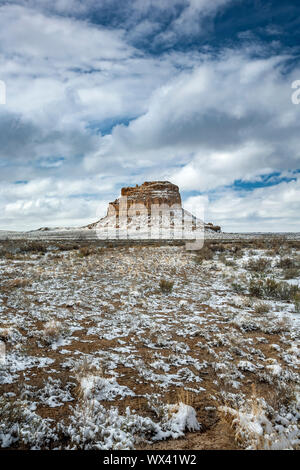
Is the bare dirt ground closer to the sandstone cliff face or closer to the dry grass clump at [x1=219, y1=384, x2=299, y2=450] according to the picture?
the dry grass clump at [x1=219, y1=384, x2=299, y2=450]

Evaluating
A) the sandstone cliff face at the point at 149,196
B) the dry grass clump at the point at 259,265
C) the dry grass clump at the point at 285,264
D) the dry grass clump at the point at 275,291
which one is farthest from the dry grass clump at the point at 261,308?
the sandstone cliff face at the point at 149,196

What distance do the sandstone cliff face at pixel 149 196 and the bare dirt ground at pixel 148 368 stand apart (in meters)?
94.6

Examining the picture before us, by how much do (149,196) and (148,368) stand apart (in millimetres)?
103850

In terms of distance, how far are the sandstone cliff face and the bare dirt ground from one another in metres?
94.6

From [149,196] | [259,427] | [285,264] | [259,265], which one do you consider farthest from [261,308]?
[149,196]

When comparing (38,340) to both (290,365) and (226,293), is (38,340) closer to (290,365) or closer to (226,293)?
(290,365)

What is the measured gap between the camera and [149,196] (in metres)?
107

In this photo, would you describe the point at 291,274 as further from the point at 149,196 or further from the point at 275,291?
the point at 149,196

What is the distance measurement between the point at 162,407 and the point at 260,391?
160 centimetres

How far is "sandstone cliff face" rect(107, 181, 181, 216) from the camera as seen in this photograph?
104625 mm

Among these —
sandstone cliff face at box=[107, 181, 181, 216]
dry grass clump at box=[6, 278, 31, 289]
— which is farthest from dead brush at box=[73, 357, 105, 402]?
sandstone cliff face at box=[107, 181, 181, 216]

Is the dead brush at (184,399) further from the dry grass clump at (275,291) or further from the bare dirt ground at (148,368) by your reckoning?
the dry grass clump at (275,291)

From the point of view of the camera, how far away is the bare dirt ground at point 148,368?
285cm

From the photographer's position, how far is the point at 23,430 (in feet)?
9.12
